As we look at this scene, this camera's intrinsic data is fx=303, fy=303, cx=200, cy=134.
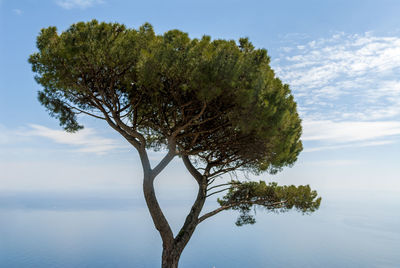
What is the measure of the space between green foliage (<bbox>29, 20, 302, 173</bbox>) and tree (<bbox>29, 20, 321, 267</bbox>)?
2 centimetres

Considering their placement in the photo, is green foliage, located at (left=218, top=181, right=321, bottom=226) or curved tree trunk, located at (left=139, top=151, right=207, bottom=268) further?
green foliage, located at (left=218, top=181, right=321, bottom=226)

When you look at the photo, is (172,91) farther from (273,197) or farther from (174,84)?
(273,197)

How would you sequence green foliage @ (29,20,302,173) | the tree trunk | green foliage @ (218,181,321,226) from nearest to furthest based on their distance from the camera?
green foliage @ (29,20,302,173) → the tree trunk → green foliage @ (218,181,321,226)

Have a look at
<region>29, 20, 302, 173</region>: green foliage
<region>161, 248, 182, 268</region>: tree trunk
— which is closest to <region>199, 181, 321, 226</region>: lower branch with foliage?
<region>29, 20, 302, 173</region>: green foliage

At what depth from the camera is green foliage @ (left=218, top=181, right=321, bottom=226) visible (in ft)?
24.1

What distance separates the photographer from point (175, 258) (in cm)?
581

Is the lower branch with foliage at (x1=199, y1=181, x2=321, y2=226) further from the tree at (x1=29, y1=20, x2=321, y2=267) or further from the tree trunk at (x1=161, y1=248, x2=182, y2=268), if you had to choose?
the tree trunk at (x1=161, y1=248, x2=182, y2=268)

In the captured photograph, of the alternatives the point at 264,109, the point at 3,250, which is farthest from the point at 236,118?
the point at 3,250

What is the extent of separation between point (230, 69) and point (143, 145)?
7.90 feet

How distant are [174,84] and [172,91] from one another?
16 cm

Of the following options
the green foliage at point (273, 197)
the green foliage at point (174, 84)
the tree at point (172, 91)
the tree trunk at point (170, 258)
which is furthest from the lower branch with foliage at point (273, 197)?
the tree trunk at point (170, 258)

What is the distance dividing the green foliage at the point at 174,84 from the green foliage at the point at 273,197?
1446 mm

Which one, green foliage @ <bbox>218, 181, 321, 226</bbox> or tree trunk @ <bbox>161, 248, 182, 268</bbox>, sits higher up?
green foliage @ <bbox>218, 181, 321, 226</bbox>

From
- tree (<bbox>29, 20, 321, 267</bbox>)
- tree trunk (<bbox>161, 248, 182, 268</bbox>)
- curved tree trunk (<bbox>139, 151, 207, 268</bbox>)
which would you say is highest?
tree (<bbox>29, 20, 321, 267</bbox>)
